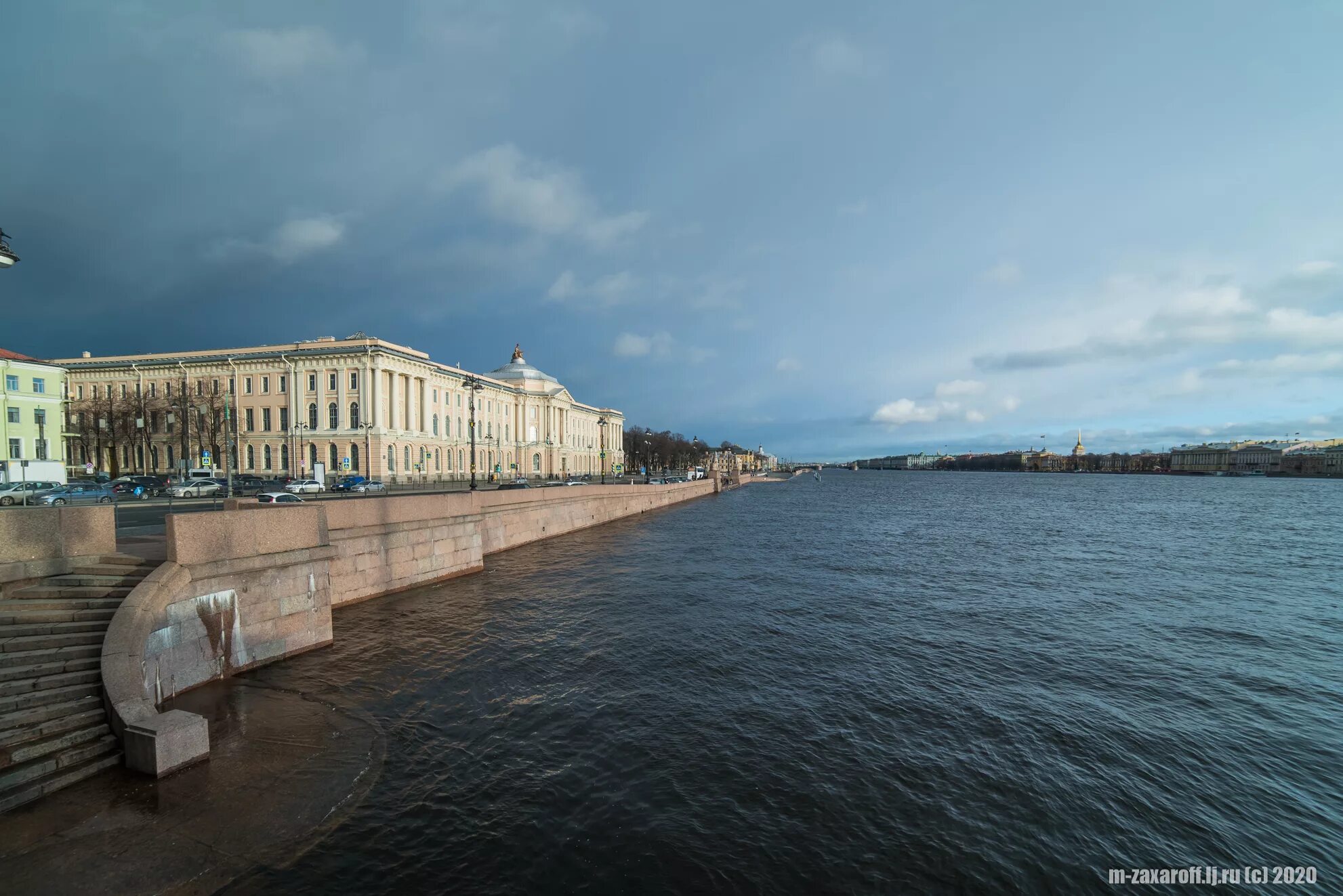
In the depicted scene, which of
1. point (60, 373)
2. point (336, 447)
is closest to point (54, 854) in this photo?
point (60, 373)

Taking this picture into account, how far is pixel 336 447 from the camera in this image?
59.1 metres

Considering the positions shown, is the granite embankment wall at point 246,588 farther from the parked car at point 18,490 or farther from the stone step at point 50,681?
the parked car at point 18,490

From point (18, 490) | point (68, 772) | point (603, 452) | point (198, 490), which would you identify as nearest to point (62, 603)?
point (68, 772)

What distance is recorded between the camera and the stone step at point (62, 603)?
8102mm

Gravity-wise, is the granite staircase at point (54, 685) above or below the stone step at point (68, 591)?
below

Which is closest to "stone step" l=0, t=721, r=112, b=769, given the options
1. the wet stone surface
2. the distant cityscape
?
the wet stone surface

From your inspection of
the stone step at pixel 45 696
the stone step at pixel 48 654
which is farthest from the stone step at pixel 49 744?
the stone step at pixel 48 654

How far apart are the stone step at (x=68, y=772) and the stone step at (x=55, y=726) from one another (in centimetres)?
31

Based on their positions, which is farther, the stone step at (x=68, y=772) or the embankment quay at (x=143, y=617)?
the embankment quay at (x=143, y=617)

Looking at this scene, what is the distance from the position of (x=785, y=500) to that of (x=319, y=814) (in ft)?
242

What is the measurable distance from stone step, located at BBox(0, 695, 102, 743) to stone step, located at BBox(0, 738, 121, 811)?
0.53m

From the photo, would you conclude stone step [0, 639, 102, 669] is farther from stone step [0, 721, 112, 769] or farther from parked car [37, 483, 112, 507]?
parked car [37, 483, 112, 507]

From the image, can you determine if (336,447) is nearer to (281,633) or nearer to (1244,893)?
(281,633)

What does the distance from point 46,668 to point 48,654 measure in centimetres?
29
